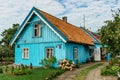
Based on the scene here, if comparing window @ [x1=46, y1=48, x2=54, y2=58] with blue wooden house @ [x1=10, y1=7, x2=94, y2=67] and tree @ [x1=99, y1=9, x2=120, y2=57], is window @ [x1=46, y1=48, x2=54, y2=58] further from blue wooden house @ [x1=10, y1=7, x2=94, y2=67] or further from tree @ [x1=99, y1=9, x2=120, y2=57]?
tree @ [x1=99, y1=9, x2=120, y2=57]

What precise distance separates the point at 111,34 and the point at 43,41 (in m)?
10.0

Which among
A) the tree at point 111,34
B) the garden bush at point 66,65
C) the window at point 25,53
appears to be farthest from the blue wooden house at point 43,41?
the tree at point 111,34

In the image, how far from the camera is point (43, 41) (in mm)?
26203

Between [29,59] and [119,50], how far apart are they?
13.2 m

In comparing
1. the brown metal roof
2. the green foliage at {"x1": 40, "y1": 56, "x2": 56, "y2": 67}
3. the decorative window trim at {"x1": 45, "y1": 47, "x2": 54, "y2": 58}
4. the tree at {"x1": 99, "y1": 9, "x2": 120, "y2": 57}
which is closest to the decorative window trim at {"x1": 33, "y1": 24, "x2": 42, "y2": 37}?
the brown metal roof

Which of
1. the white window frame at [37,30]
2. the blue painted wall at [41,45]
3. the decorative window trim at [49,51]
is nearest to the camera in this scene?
the blue painted wall at [41,45]

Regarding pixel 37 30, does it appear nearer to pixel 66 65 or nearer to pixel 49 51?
pixel 49 51

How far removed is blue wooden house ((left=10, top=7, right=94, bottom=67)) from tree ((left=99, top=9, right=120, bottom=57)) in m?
5.29

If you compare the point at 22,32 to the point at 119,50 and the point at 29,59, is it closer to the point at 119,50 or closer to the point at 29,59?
the point at 29,59

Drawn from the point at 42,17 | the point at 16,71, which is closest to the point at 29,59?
the point at 42,17

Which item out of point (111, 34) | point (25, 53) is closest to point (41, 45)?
point (25, 53)

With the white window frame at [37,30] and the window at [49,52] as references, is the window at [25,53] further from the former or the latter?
the window at [49,52]

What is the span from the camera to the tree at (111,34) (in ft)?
58.8

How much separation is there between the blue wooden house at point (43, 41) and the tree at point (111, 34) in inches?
208
